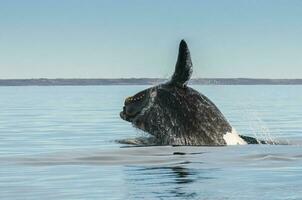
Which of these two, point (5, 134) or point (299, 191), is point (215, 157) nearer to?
point (299, 191)

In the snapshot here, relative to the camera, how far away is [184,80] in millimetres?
20141

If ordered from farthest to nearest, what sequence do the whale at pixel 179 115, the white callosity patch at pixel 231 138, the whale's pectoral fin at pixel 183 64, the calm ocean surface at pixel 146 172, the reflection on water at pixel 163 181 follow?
1. the white callosity patch at pixel 231 138
2. the whale at pixel 179 115
3. the whale's pectoral fin at pixel 183 64
4. the calm ocean surface at pixel 146 172
5. the reflection on water at pixel 163 181

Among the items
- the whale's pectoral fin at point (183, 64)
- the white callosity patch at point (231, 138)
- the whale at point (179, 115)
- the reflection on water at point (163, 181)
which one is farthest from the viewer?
the white callosity patch at point (231, 138)

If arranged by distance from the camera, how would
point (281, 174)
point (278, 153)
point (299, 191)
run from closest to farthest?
point (299, 191)
point (281, 174)
point (278, 153)

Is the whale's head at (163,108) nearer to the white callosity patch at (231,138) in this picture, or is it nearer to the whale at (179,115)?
the whale at (179,115)

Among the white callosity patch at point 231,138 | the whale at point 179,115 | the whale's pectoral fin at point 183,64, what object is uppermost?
the whale's pectoral fin at point 183,64

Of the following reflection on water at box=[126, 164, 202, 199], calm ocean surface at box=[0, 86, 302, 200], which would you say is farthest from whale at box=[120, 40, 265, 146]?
reflection on water at box=[126, 164, 202, 199]

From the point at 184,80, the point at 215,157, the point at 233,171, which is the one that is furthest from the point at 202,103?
the point at 233,171

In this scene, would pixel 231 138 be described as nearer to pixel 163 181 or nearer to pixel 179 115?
pixel 179 115

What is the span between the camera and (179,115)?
2008 cm

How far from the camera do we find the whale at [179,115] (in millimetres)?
20062

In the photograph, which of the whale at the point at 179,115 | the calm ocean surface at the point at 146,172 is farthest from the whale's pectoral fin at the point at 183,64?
the calm ocean surface at the point at 146,172

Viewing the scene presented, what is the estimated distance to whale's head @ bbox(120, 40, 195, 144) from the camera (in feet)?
65.9

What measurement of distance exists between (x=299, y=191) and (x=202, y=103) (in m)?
7.69
